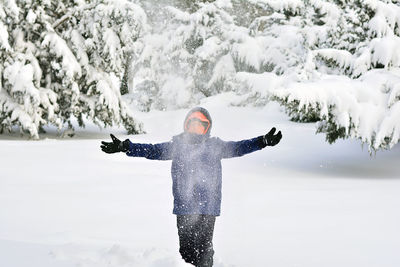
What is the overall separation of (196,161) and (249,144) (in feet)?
1.38

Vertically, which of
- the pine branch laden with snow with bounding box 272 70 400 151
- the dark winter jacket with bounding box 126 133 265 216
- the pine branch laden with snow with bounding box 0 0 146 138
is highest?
the dark winter jacket with bounding box 126 133 265 216

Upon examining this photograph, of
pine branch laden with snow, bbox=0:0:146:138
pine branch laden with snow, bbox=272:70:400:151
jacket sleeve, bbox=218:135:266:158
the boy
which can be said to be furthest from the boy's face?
pine branch laden with snow, bbox=0:0:146:138

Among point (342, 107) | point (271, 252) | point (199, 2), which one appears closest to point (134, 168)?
point (342, 107)

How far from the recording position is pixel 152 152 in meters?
4.15

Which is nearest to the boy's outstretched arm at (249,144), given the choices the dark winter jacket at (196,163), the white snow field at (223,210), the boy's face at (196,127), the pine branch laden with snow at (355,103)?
the dark winter jacket at (196,163)

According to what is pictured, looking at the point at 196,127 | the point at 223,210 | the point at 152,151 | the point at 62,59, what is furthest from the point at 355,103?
the point at 62,59

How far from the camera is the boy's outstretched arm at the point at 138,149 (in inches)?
160

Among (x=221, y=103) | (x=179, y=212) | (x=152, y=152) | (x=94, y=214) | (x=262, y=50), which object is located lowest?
(x=221, y=103)

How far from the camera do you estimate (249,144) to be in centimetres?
409

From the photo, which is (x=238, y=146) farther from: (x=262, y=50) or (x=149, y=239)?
(x=262, y=50)

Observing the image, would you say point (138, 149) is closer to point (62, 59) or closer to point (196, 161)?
point (196, 161)

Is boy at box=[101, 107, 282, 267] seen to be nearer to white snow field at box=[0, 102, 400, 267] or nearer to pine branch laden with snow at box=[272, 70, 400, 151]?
white snow field at box=[0, 102, 400, 267]

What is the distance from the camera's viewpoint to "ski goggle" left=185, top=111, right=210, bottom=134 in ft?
13.5

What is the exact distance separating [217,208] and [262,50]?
1969cm
